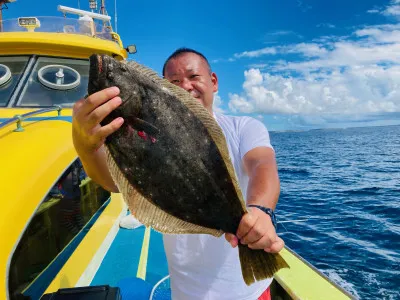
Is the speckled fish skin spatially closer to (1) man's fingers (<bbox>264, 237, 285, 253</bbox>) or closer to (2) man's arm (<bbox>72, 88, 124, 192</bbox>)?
(2) man's arm (<bbox>72, 88, 124, 192</bbox>)

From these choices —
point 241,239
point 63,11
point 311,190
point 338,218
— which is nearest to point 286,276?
point 241,239

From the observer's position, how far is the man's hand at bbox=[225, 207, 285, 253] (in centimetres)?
157

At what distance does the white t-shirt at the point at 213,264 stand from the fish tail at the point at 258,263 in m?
0.47

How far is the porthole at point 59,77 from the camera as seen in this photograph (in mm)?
5504

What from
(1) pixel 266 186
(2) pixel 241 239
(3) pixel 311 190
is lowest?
(3) pixel 311 190

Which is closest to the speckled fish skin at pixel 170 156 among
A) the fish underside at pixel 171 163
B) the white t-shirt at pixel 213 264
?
the fish underside at pixel 171 163

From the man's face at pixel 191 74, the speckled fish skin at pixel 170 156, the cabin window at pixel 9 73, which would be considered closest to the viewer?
the speckled fish skin at pixel 170 156

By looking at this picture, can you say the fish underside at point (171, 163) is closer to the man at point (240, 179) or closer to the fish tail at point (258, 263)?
the fish tail at point (258, 263)

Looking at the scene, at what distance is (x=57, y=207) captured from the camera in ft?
16.0

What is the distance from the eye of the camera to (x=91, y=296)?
105 inches

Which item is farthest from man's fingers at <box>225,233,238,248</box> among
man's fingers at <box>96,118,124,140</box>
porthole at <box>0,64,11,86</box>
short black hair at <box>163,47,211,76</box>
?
porthole at <box>0,64,11,86</box>

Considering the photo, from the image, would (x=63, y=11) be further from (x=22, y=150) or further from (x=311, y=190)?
(x=311, y=190)

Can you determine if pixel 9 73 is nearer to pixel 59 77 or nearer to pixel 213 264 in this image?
pixel 59 77

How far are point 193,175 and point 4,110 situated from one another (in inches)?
169
